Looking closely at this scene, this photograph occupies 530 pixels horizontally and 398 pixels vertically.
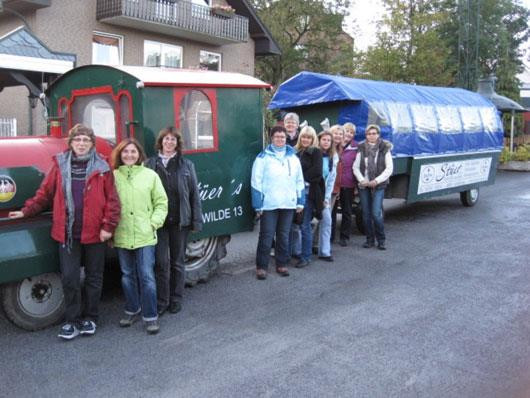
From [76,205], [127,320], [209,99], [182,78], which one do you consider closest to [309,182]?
[209,99]

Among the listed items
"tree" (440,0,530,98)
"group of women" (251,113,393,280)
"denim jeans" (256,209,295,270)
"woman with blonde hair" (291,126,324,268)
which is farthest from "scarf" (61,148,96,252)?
"tree" (440,0,530,98)

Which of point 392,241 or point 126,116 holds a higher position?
point 126,116

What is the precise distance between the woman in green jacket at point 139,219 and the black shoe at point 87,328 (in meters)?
0.29

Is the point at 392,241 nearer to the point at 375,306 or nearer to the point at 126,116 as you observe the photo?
the point at 375,306

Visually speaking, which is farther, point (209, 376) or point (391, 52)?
point (391, 52)

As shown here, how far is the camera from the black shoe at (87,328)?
187 inches

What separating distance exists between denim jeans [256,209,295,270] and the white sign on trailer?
4.53 m

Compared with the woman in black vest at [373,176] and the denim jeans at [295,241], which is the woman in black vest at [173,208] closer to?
the denim jeans at [295,241]

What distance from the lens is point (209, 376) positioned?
4.03 metres

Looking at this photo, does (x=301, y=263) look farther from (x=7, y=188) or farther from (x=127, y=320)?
(x=7, y=188)

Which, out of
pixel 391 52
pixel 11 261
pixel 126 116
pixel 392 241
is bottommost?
pixel 392 241

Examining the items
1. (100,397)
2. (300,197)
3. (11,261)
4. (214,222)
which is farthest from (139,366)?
(300,197)

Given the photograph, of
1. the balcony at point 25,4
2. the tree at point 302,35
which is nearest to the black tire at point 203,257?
the balcony at point 25,4

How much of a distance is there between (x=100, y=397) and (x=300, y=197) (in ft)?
11.7
